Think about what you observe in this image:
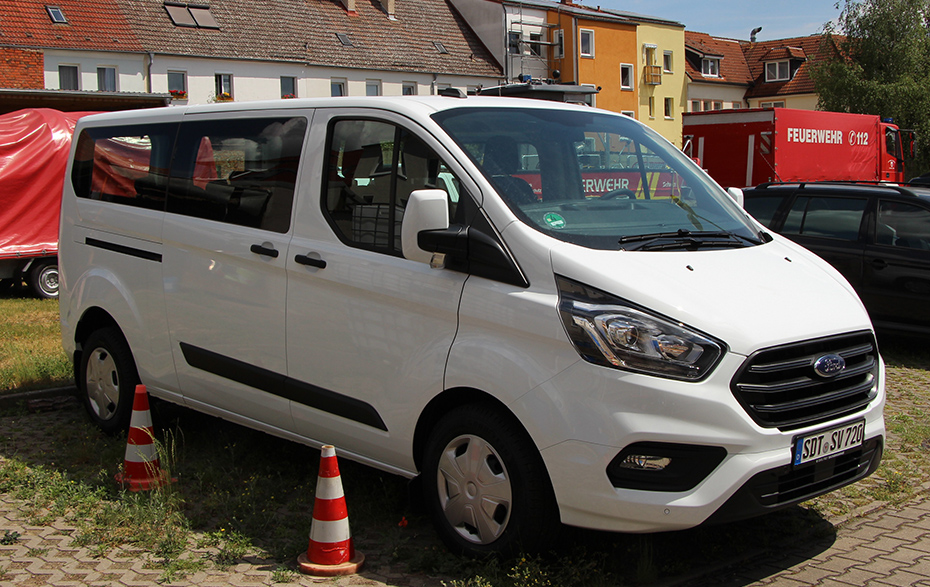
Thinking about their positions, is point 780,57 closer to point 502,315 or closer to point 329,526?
point 502,315

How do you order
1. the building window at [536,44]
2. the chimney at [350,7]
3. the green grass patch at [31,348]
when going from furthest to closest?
the building window at [536,44] < the chimney at [350,7] < the green grass patch at [31,348]

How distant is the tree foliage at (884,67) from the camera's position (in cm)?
4453

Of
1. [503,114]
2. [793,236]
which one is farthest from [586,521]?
[793,236]

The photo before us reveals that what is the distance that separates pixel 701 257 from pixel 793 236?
21.2 feet

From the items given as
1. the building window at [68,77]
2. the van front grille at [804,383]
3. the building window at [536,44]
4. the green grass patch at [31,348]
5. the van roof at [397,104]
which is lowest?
the green grass patch at [31,348]

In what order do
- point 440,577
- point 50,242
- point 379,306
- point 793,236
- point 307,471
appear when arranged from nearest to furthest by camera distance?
point 440,577, point 379,306, point 307,471, point 793,236, point 50,242

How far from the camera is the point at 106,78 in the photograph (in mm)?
37719

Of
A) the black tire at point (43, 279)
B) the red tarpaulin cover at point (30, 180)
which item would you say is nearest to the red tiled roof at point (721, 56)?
the red tarpaulin cover at point (30, 180)

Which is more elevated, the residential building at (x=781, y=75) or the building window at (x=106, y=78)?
the residential building at (x=781, y=75)

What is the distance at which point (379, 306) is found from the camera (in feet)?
14.4

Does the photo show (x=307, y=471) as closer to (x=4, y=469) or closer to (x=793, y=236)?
(x=4, y=469)

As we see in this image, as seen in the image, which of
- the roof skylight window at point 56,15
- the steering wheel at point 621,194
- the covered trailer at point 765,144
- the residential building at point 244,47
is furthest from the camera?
the roof skylight window at point 56,15

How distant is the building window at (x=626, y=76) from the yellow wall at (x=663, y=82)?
2.34ft

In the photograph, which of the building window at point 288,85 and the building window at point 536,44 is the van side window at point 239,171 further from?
the building window at point 536,44
